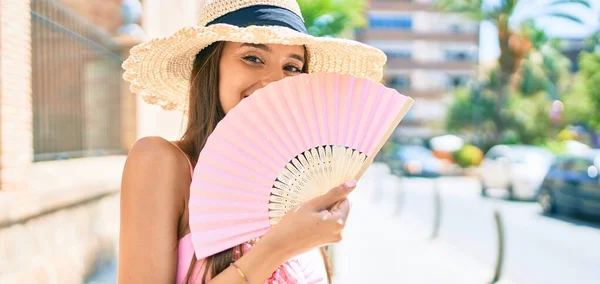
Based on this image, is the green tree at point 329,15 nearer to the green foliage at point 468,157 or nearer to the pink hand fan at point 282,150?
the pink hand fan at point 282,150

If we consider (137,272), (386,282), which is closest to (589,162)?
(386,282)

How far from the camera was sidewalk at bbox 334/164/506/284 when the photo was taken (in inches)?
222

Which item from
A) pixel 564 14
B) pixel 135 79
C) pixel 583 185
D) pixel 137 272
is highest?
pixel 564 14

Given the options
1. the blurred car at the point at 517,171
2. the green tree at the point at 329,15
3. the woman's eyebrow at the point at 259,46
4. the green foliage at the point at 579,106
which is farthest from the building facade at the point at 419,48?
the woman's eyebrow at the point at 259,46

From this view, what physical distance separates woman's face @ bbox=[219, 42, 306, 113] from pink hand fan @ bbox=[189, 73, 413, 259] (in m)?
0.17

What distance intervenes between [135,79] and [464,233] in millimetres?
8161

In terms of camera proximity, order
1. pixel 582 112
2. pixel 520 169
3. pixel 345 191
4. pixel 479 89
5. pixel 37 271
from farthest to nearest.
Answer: pixel 479 89 < pixel 582 112 < pixel 520 169 < pixel 37 271 < pixel 345 191

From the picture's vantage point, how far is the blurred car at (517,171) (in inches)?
537

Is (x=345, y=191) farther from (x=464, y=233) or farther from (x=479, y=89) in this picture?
(x=479, y=89)

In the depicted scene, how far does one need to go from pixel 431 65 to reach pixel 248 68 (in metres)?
53.6

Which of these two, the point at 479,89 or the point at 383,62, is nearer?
the point at 383,62

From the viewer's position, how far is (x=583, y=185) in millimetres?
9938

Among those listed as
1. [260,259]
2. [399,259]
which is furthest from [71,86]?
[260,259]

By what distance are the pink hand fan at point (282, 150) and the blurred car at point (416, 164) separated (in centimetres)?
2476
